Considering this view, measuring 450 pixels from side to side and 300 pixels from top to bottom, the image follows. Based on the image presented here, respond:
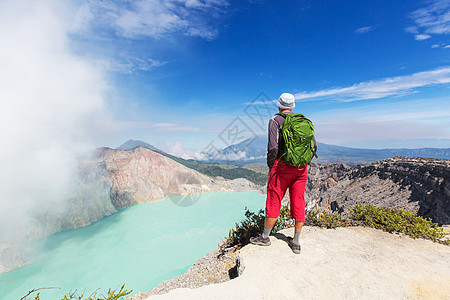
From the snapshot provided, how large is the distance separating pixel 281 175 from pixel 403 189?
14.3 metres

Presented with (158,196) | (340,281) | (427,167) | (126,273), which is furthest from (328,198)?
(158,196)

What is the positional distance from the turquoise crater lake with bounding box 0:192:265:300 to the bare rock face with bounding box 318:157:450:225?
14.9 meters

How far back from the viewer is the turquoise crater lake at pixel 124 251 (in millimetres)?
15242

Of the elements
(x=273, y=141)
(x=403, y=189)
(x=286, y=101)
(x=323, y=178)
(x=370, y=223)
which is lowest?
(x=323, y=178)

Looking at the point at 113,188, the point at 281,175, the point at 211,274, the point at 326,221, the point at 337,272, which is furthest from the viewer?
the point at 113,188

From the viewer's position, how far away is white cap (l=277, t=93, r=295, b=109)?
363cm

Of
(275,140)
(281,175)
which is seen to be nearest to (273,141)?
(275,140)

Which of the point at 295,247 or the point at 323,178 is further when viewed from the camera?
the point at 323,178

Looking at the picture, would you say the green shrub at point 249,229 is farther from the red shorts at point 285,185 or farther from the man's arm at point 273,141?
the man's arm at point 273,141

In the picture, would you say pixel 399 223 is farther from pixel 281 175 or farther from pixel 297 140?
pixel 297 140

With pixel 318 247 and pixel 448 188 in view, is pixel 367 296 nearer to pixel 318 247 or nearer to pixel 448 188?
pixel 318 247

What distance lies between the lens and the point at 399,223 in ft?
15.8

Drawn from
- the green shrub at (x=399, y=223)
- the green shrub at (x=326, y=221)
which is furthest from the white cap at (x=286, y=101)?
the green shrub at (x=399, y=223)

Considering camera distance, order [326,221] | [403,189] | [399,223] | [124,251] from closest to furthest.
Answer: [399,223], [326,221], [403,189], [124,251]
